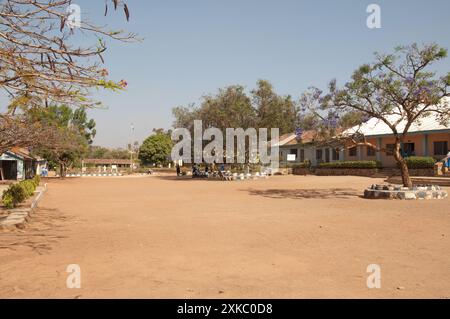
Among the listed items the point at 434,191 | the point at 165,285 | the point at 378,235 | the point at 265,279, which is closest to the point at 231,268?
the point at 265,279

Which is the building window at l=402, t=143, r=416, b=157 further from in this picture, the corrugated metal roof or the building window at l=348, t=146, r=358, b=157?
the building window at l=348, t=146, r=358, b=157

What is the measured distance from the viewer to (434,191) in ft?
49.2

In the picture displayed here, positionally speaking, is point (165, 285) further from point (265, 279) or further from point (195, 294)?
point (265, 279)

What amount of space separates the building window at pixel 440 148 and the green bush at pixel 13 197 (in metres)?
27.3

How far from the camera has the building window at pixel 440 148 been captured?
29497mm

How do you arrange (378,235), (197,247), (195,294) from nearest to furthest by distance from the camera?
(195,294) < (197,247) < (378,235)

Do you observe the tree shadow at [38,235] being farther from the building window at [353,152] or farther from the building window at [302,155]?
the building window at [302,155]

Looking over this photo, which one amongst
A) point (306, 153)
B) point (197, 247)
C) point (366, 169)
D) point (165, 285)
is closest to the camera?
point (165, 285)

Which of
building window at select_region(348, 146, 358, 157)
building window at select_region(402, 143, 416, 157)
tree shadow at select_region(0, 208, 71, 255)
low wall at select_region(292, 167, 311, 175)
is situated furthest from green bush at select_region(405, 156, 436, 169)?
tree shadow at select_region(0, 208, 71, 255)

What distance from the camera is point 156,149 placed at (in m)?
79.4

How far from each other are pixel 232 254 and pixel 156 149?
7418 cm

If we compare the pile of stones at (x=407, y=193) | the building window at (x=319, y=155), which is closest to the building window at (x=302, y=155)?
the building window at (x=319, y=155)

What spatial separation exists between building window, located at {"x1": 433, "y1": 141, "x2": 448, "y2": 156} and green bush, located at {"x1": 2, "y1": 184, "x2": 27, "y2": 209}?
27268 millimetres
